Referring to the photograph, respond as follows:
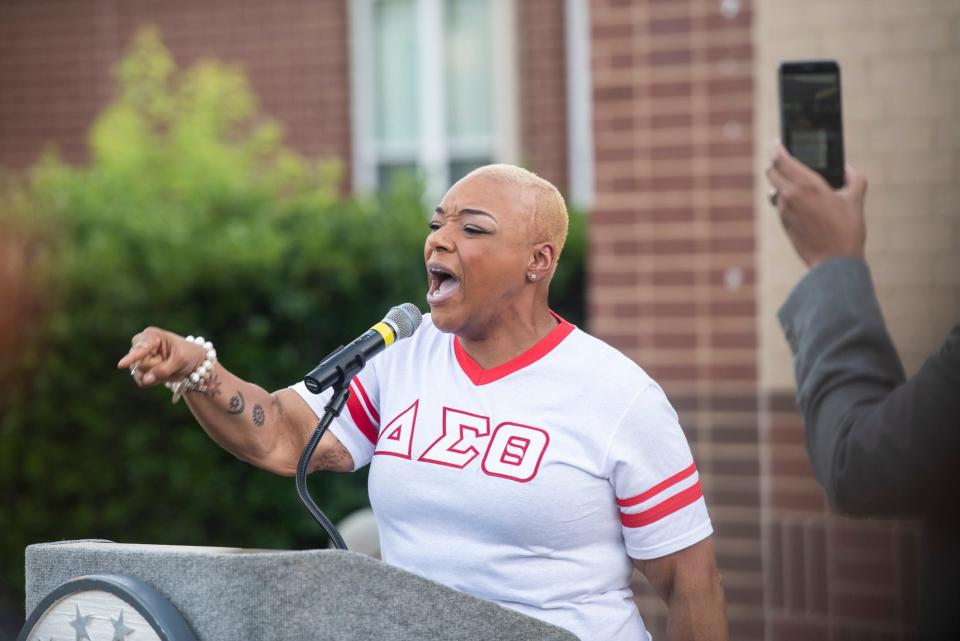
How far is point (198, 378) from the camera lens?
2.51 meters

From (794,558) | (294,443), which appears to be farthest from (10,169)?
(294,443)

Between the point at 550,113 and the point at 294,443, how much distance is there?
722 centimetres

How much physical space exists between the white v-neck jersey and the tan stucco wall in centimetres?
292

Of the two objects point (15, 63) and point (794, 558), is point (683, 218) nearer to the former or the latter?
point (794, 558)

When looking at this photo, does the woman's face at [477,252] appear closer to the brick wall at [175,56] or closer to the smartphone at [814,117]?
the smartphone at [814,117]

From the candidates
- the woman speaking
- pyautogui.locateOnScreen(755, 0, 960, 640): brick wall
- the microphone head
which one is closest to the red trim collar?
the woman speaking

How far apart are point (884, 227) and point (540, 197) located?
10.2 ft

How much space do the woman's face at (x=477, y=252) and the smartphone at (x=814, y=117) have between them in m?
0.56

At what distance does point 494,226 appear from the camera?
2.54 m

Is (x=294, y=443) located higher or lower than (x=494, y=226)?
lower

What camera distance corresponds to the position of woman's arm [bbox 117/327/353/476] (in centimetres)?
238

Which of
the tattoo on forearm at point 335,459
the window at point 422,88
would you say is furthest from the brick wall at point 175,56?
the tattoo on forearm at point 335,459

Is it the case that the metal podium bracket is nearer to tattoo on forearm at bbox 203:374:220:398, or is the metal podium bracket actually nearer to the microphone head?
tattoo on forearm at bbox 203:374:220:398

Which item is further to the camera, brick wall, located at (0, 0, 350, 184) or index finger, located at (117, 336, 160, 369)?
brick wall, located at (0, 0, 350, 184)
